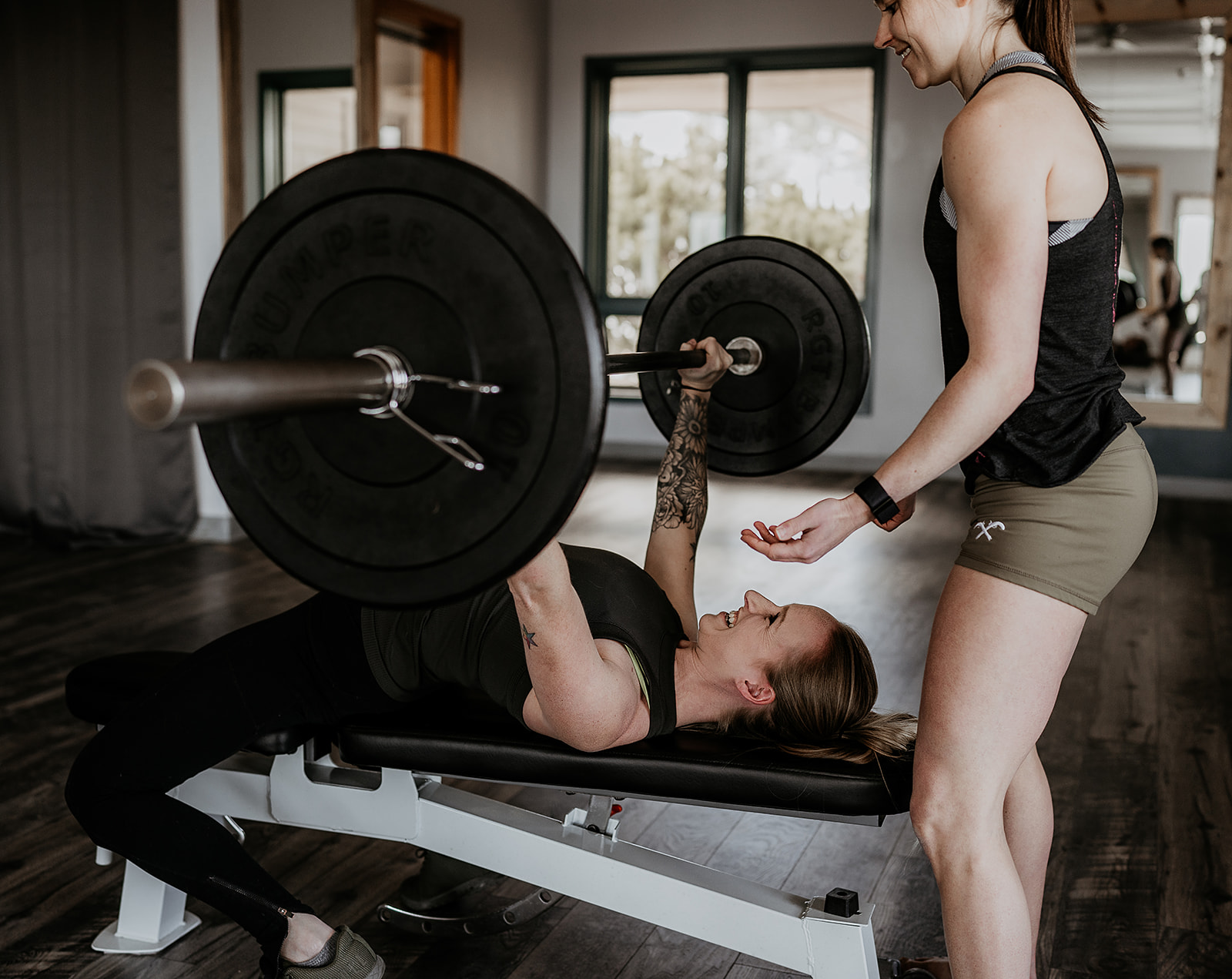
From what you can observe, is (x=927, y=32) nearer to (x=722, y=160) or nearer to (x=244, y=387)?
(x=244, y=387)

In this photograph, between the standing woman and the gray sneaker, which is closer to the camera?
the standing woman

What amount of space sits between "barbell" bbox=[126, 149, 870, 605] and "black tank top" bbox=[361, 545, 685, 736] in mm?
436

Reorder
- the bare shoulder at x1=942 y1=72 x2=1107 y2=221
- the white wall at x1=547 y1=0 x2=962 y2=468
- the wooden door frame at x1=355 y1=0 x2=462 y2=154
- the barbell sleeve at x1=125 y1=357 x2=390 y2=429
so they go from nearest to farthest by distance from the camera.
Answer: the barbell sleeve at x1=125 y1=357 x2=390 y2=429
the bare shoulder at x1=942 y1=72 x2=1107 y2=221
the wooden door frame at x1=355 y1=0 x2=462 y2=154
the white wall at x1=547 y1=0 x2=962 y2=468

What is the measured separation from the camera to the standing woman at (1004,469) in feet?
3.51

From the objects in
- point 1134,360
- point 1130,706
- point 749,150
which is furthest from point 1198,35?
point 1130,706

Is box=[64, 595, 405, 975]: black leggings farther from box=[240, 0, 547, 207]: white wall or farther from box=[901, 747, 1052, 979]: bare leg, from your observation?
box=[240, 0, 547, 207]: white wall

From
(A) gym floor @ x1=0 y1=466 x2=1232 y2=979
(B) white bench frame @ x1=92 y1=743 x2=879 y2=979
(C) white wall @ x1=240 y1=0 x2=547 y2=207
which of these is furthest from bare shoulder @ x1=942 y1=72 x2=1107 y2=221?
(C) white wall @ x1=240 y1=0 x2=547 y2=207

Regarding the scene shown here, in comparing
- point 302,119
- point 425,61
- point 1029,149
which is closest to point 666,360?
point 1029,149

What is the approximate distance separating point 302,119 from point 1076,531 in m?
3.85

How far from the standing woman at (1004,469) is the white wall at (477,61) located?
3.48 metres

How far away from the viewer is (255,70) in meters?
4.12

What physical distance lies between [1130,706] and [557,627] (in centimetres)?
200

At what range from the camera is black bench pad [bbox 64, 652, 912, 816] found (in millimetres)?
1315

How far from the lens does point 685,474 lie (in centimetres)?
173
